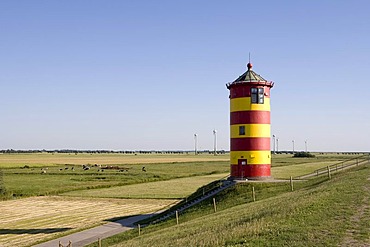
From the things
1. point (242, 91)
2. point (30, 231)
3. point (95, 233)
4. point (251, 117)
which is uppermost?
point (242, 91)

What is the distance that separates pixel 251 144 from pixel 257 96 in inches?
130

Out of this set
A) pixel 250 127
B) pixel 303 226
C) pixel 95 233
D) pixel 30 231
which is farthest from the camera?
pixel 30 231

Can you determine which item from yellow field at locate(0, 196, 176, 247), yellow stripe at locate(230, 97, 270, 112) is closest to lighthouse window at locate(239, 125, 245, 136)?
yellow stripe at locate(230, 97, 270, 112)

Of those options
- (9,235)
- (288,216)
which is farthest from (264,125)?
(9,235)

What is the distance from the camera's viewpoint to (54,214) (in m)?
41.0

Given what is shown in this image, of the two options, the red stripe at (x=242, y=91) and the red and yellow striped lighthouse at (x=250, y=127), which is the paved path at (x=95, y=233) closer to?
the red and yellow striped lighthouse at (x=250, y=127)

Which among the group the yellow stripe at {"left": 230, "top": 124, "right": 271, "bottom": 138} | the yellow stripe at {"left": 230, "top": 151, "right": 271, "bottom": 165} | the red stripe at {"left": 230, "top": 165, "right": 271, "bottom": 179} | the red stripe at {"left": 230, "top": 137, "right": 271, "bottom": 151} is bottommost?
the red stripe at {"left": 230, "top": 165, "right": 271, "bottom": 179}

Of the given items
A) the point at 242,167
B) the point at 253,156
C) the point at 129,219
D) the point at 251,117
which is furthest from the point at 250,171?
the point at 129,219

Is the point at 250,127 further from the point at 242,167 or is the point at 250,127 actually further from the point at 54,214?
the point at 54,214

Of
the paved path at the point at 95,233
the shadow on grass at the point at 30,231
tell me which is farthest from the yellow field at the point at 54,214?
the paved path at the point at 95,233

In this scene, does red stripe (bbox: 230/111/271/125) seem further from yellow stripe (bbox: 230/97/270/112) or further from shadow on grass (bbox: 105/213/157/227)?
shadow on grass (bbox: 105/213/157/227)

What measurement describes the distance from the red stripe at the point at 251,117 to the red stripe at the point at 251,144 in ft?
3.79

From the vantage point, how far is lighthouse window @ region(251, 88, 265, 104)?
31.2 m

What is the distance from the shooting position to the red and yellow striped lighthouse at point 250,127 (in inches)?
1227
